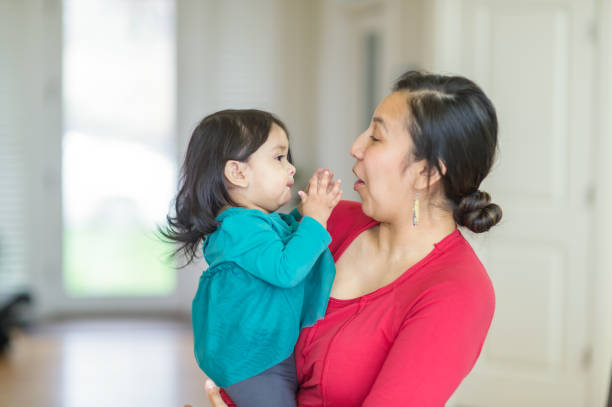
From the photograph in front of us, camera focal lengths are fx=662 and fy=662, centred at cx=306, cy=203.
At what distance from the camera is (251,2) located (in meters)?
5.45

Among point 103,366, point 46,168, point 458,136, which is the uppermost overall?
point 458,136

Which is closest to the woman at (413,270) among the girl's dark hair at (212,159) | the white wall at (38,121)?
the girl's dark hair at (212,159)

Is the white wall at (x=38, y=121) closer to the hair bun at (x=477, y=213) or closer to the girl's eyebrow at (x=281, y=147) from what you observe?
the girl's eyebrow at (x=281, y=147)

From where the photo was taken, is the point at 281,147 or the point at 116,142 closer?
the point at 281,147

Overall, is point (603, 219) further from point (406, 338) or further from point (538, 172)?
point (406, 338)

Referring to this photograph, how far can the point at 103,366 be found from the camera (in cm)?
432

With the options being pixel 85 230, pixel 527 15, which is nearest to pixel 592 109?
pixel 527 15

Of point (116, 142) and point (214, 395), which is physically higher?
point (116, 142)

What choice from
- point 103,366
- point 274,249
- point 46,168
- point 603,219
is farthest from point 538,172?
point 46,168

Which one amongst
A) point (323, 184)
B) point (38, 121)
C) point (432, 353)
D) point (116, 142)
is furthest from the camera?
point (116, 142)

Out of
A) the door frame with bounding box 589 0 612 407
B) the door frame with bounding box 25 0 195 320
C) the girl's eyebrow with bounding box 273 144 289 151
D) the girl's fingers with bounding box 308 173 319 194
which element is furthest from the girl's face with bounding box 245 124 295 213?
the door frame with bounding box 25 0 195 320

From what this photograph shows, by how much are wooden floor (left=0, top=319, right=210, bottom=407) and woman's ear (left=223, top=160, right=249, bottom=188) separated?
2371 millimetres

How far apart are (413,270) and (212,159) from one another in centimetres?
52

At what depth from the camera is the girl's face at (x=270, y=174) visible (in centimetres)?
154
